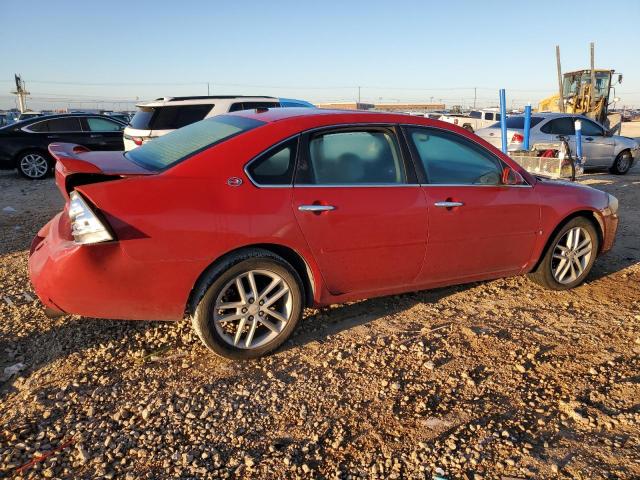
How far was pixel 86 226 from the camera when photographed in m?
2.71

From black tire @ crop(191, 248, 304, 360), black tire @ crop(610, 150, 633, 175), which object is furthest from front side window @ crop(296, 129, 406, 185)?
black tire @ crop(610, 150, 633, 175)

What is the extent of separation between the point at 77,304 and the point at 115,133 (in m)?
10.5

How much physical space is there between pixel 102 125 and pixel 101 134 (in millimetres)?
288

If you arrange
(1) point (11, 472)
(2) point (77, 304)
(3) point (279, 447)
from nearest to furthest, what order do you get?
(1) point (11, 472) → (3) point (279, 447) → (2) point (77, 304)

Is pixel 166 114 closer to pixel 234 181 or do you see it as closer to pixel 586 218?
pixel 234 181

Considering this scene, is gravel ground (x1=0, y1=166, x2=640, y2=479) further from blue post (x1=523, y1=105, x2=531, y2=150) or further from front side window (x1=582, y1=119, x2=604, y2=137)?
front side window (x1=582, y1=119, x2=604, y2=137)

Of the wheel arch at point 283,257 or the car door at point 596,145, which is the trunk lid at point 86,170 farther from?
the car door at point 596,145

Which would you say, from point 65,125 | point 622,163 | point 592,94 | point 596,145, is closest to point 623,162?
point 622,163

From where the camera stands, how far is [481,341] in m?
3.54

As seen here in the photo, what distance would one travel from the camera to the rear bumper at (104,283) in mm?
2730

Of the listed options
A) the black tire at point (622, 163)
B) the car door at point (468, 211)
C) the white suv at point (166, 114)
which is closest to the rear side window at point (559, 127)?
the black tire at point (622, 163)

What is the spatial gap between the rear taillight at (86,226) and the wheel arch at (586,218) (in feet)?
11.2

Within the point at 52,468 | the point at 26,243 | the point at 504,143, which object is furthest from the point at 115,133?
the point at 52,468

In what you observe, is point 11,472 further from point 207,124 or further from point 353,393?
point 207,124
